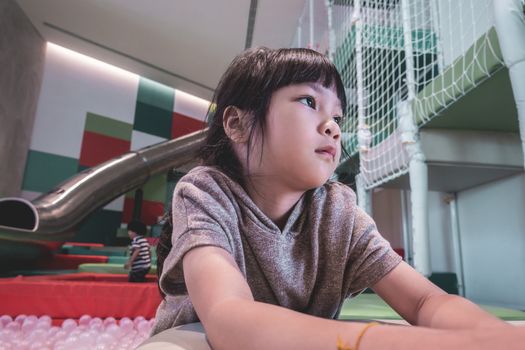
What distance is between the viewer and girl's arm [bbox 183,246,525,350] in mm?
191

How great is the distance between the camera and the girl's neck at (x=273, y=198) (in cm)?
47

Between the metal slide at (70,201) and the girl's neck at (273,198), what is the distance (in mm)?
1348

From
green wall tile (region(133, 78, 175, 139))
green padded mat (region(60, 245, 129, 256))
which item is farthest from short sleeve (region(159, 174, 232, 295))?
green wall tile (region(133, 78, 175, 139))

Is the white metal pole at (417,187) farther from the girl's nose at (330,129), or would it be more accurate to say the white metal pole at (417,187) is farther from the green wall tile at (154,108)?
the green wall tile at (154,108)

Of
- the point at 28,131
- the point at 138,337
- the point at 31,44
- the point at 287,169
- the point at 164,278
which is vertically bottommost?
the point at 138,337

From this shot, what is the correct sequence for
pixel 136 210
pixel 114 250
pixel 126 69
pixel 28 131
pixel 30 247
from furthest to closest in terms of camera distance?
pixel 126 69 < pixel 136 210 < pixel 28 131 < pixel 114 250 < pixel 30 247

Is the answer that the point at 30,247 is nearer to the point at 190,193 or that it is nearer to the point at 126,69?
the point at 190,193

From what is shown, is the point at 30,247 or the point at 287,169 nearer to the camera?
the point at 287,169

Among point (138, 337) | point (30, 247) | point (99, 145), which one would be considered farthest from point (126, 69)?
point (138, 337)

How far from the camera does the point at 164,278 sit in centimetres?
40

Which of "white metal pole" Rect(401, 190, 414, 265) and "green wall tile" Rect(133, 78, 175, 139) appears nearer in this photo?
"white metal pole" Rect(401, 190, 414, 265)

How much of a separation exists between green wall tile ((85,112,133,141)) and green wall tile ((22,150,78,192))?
423 mm

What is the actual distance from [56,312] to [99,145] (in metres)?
2.68

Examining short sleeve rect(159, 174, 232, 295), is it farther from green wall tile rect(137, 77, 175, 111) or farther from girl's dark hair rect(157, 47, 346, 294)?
green wall tile rect(137, 77, 175, 111)
